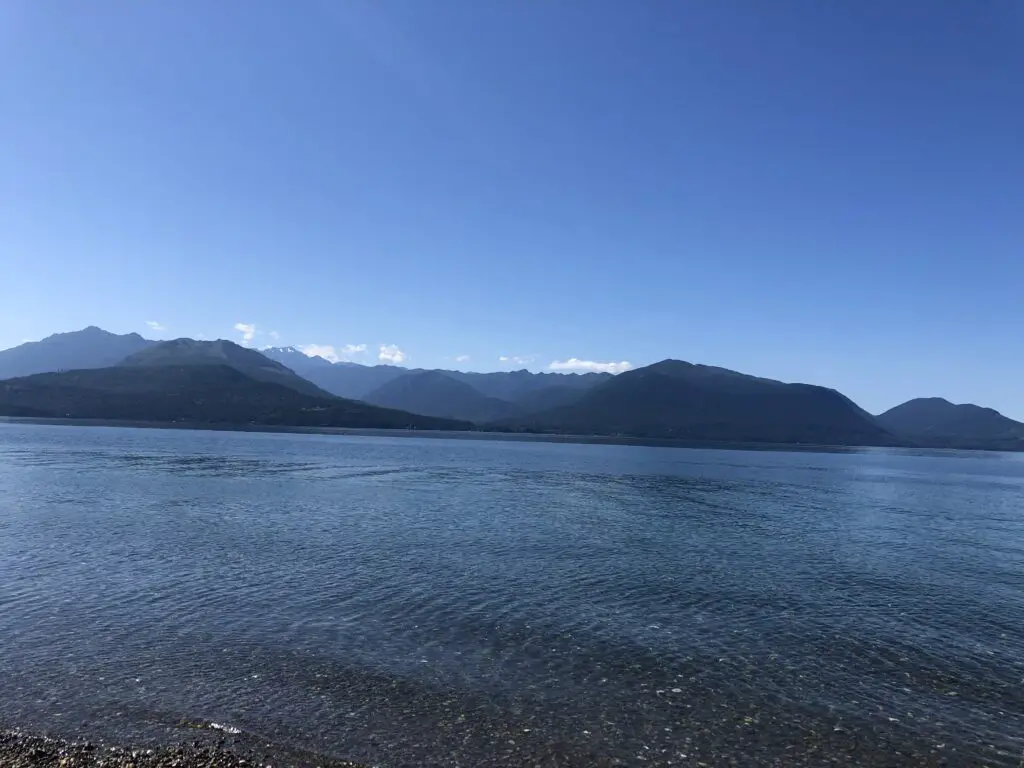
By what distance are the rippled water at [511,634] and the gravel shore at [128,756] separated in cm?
101

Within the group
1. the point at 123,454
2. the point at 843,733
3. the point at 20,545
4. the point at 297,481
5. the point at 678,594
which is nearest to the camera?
the point at 843,733

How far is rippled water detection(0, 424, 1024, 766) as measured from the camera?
2266 centimetres

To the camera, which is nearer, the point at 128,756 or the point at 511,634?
the point at 128,756

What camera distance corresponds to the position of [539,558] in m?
51.8

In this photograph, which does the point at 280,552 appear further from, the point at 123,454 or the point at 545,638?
the point at 123,454

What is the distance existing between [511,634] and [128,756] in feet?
58.1

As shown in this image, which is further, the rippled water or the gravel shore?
the rippled water

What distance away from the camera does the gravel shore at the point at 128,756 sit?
18.8 metres

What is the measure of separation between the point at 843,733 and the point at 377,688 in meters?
17.4

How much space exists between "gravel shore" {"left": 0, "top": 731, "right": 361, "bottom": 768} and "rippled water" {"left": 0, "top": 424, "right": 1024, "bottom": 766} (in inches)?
39.7

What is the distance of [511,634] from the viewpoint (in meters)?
32.8

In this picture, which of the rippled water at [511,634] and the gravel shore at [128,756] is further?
the rippled water at [511,634]

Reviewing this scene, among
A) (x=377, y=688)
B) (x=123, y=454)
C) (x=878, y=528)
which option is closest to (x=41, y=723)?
(x=377, y=688)

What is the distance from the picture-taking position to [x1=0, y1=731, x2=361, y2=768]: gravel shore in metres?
18.8
